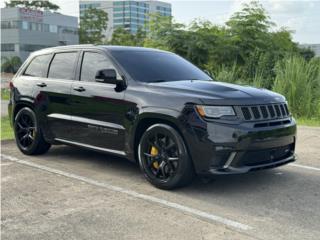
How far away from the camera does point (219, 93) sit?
5270 millimetres

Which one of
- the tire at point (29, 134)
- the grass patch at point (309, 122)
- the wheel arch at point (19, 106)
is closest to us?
the tire at point (29, 134)

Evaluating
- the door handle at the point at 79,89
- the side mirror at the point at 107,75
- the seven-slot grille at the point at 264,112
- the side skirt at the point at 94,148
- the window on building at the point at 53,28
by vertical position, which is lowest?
the side skirt at the point at 94,148

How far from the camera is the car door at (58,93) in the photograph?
676 cm

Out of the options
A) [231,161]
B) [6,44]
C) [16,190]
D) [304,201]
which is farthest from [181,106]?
[6,44]

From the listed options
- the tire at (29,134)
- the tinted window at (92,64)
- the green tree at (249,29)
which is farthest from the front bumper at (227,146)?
the green tree at (249,29)

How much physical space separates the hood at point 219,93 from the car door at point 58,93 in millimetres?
1627

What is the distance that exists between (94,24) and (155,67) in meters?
76.2

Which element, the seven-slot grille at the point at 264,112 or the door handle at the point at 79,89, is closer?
the seven-slot grille at the point at 264,112

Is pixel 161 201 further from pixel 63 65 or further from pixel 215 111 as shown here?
pixel 63 65

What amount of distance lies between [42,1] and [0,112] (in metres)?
83.3

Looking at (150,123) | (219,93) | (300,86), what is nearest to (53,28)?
(300,86)

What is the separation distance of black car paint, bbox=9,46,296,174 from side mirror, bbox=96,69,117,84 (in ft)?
0.39

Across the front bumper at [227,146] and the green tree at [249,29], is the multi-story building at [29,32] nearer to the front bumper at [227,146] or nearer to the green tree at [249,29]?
the green tree at [249,29]

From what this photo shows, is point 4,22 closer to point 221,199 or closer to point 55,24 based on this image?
point 55,24
